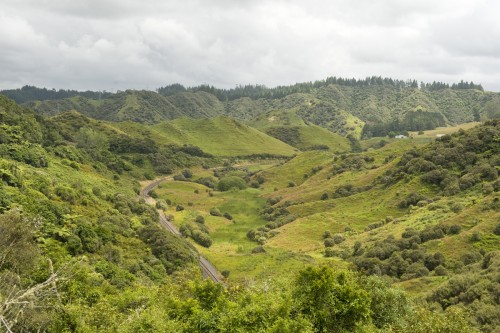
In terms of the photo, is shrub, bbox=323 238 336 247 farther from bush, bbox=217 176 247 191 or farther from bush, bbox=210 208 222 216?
bush, bbox=217 176 247 191

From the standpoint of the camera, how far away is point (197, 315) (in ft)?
92.0

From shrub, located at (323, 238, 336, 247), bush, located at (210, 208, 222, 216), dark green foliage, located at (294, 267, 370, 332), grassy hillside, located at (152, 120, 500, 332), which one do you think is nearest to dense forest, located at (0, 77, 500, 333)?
dark green foliage, located at (294, 267, 370, 332)

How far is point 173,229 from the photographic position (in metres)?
92.3

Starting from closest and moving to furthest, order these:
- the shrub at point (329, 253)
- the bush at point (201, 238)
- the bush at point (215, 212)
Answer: the shrub at point (329, 253) → the bush at point (201, 238) → the bush at point (215, 212)

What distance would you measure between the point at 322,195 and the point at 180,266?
61.8 meters

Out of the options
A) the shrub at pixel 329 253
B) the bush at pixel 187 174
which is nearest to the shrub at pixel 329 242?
the shrub at pixel 329 253

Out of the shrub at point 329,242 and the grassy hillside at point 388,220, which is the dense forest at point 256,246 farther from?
the grassy hillside at point 388,220

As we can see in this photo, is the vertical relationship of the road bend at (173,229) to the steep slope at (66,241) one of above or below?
below

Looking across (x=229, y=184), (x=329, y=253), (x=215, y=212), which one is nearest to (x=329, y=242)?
(x=329, y=253)

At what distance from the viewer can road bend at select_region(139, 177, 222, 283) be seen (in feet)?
217

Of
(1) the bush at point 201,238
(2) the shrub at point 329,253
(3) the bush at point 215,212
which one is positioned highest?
(2) the shrub at point 329,253

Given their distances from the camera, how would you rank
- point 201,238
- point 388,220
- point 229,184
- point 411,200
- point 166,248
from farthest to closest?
point 229,184, point 411,200, point 201,238, point 388,220, point 166,248

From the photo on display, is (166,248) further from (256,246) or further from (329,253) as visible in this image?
(329,253)

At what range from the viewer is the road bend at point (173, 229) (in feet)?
217
